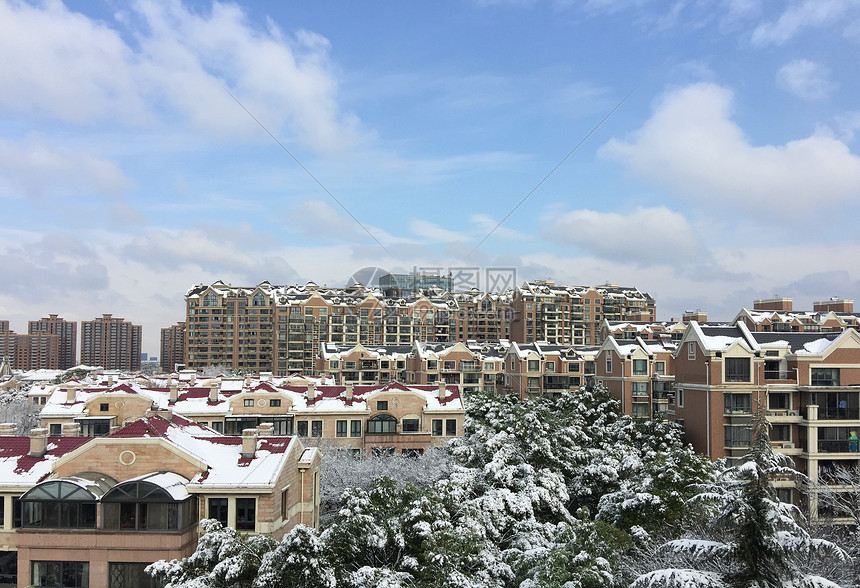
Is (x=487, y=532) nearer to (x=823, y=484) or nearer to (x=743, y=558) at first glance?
(x=743, y=558)

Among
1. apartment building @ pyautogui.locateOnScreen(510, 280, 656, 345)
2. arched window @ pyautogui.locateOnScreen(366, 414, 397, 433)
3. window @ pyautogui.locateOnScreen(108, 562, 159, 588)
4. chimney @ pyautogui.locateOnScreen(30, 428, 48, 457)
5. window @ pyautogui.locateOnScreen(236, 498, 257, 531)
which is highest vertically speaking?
apartment building @ pyautogui.locateOnScreen(510, 280, 656, 345)

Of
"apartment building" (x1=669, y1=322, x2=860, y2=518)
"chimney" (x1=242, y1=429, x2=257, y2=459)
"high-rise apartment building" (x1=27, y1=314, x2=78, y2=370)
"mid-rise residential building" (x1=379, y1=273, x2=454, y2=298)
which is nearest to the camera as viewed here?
"chimney" (x1=242, y1=429, x2=257, y2=459)

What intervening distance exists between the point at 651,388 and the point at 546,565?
42007 mm

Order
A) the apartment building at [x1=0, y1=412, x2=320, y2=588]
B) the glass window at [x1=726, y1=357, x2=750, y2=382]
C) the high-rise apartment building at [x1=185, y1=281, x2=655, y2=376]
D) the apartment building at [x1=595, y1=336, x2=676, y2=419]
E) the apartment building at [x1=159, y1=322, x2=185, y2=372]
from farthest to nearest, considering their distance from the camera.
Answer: the apartment building at [x1=159, y1=322, x2=185, y2=372]
the high-rise apartment building at [x1=185, y1=281, x2=655, y2=376]
the apartment building at [x1=595, y1=336, x2=676, y2=419]
the glass window at [x1=726, y1=357, x2=750, y2=382]
the apartment building at [x1=0, y1=412, x2=320, y2=588]

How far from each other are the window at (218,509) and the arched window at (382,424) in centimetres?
2517

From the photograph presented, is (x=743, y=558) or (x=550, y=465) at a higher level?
(x=743, y=558)

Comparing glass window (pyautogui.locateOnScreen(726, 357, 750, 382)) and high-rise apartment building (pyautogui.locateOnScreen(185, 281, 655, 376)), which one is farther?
high-rise apartment building (pyautogui.locateOnScreen(185, 281, 655, 376))

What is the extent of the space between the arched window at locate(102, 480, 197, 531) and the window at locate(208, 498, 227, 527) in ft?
3.29

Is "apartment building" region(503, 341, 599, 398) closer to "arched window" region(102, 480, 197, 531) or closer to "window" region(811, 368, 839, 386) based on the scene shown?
"window" region(811, 368, 839, 386)

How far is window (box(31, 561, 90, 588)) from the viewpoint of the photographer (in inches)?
874

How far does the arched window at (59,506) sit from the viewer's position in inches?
874

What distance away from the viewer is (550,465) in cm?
3788

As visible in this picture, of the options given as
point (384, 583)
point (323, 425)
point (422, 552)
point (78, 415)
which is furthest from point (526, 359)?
point (384, 583)

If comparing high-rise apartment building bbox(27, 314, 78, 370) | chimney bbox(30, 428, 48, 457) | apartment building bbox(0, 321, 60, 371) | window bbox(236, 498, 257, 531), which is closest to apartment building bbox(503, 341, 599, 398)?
window bbox(236, 498, 257, 531)
